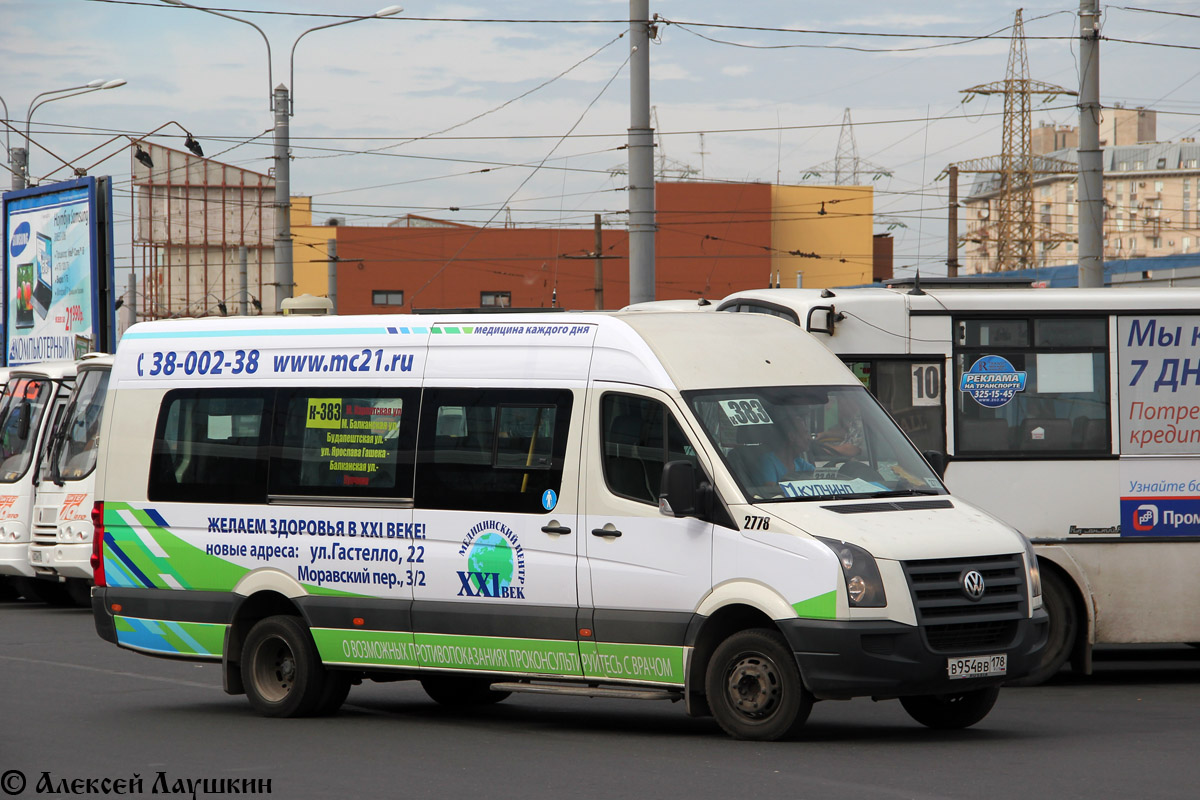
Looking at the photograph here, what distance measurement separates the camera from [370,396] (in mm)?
10523

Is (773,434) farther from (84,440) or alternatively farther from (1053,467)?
(84,440)

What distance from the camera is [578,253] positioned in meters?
71.7

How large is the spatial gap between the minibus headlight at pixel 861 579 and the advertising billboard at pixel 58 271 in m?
23.2

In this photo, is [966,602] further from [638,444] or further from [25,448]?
[25,448]

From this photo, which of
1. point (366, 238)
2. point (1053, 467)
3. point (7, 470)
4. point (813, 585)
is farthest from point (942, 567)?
point (366, 238)

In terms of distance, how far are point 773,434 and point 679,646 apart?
1.37m

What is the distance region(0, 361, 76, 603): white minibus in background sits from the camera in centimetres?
2081

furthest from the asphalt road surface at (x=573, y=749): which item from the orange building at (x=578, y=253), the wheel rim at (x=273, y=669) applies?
the orange building at (x=578, y=253)

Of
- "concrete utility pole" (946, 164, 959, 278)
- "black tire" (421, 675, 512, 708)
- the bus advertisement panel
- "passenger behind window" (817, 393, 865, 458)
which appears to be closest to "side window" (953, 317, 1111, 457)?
the bus advertisement panel

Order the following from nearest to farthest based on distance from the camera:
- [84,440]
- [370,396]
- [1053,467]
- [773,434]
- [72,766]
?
[72,766] < [773,434] < [370,396] < [1053,467] < [84,440]

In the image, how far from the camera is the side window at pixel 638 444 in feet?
30.8

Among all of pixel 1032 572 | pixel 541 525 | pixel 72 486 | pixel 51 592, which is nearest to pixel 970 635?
pixel 1032 572

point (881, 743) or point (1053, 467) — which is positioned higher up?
point (1053, 467)

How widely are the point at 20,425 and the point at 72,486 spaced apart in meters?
1.97
